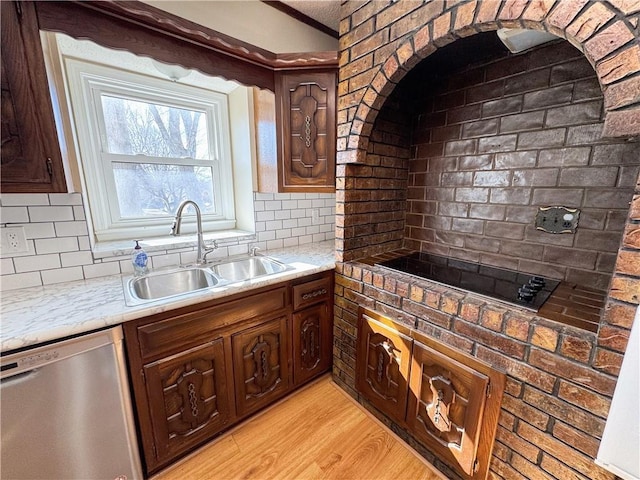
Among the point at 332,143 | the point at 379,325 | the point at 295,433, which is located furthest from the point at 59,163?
the point at 295,433

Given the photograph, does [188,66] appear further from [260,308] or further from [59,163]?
[260,308]

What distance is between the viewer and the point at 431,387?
4.17ft

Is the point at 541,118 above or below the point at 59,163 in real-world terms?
above

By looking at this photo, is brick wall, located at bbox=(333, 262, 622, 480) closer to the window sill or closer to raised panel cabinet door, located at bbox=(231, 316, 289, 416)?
raised panel cabinet door, located at bbox=(231, 316, 289, 416)

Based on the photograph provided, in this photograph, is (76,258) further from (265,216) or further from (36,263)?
(265,216)

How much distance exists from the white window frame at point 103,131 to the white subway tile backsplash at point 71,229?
0.24 m

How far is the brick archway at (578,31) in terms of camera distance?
72 centimetres

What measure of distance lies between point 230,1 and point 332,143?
1.07 meters

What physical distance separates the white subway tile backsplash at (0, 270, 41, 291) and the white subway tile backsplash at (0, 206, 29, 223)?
26 centimetres

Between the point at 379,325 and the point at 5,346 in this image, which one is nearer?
the point at 5,346

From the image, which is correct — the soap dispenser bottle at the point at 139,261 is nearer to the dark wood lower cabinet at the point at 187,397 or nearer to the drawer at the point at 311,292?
the dark wood lower cabinet at the point at 187,397

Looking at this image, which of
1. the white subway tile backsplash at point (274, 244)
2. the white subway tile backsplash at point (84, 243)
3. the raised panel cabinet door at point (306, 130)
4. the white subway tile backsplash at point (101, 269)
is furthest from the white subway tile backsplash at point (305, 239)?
the white subway tile backsplash at point (84, 243)

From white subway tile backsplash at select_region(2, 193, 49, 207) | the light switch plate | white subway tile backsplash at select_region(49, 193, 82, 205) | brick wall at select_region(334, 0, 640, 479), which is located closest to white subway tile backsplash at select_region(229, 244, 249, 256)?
brick wall at select_region(334, 0, 640, 479)

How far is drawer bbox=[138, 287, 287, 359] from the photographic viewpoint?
1.16 m
